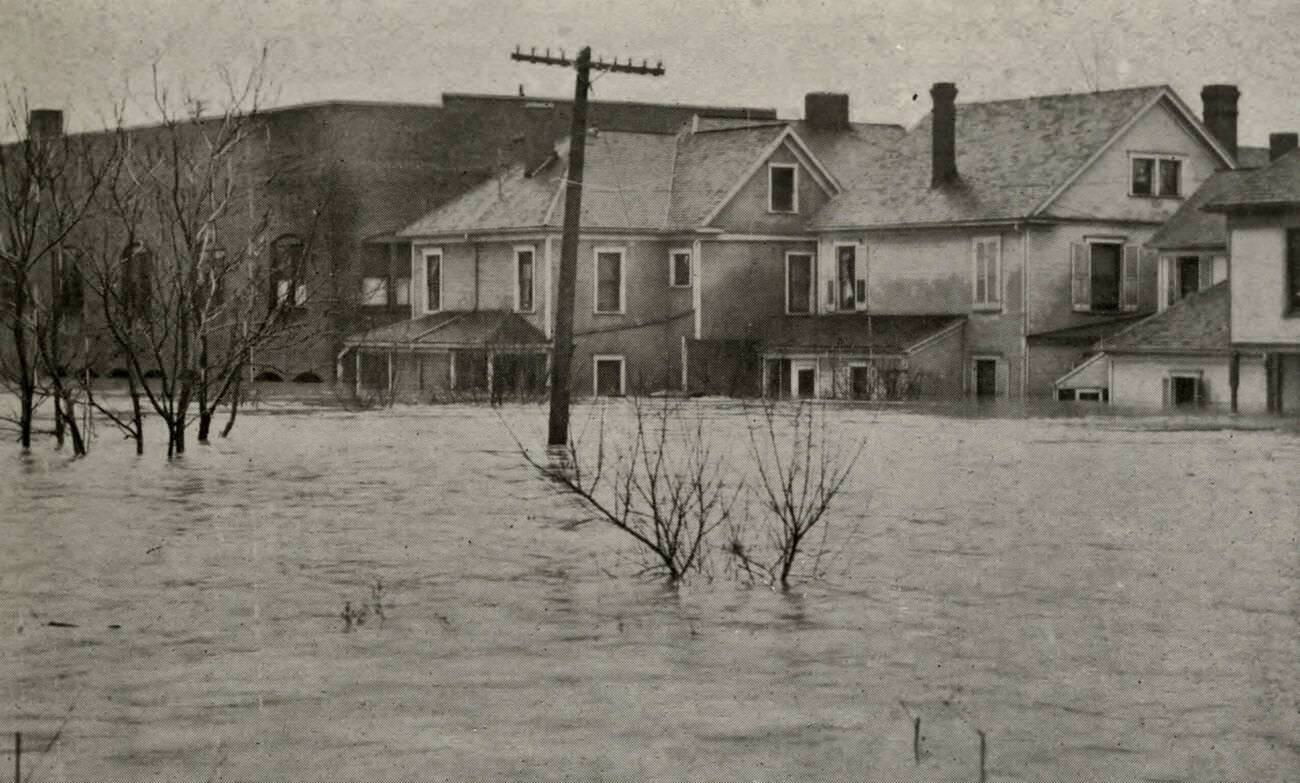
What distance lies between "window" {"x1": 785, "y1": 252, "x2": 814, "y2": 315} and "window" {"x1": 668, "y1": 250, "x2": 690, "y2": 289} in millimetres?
2649

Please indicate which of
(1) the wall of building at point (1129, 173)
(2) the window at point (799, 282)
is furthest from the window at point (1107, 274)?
(2) the window at point (799, 282)

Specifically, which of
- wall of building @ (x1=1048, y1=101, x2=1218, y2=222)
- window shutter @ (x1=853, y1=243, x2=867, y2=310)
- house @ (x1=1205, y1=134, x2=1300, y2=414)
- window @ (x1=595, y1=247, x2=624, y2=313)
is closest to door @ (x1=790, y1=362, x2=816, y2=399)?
window shutter @ (x1=853, y1=243, x2=867, y2=310)

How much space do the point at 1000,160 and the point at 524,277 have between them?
1263 cm

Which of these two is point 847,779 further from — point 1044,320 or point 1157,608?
point 1044,320

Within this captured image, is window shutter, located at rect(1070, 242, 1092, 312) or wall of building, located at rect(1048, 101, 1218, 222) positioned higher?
wall of building, located at rect(1048, 101, 1218, 222)

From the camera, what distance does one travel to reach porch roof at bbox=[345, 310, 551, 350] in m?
51.7

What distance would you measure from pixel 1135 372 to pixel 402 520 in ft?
81.8

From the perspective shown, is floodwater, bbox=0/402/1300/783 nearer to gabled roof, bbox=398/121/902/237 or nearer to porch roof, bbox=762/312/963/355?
porch roof, bbox=762/312/963/355

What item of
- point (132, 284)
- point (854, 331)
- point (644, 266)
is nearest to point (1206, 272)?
point (854, 331)

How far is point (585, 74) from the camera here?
93.1 feet

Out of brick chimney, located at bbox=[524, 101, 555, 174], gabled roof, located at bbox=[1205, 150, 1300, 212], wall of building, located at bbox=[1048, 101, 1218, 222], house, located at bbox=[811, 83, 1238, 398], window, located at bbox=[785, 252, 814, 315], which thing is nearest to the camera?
gabled roof, located at bbox=[1205, 150, 1300, 212]

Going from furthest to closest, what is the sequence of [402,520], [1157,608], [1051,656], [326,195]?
[326,195] → [402,520] → [1157,608] → [1051,656]

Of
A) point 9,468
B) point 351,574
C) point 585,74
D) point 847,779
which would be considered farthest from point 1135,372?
point 847,779

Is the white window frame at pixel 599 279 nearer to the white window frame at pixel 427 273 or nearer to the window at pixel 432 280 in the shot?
the white window frame at pixel 427 273
